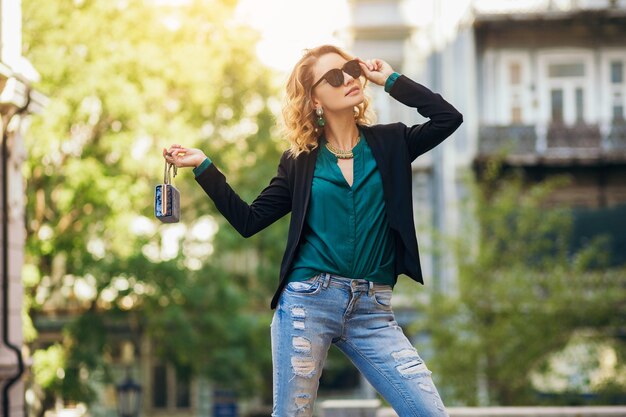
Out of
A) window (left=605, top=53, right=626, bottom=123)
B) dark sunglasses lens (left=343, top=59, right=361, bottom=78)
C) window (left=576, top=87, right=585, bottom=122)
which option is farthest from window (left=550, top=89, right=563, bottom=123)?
dark sunglasses lens (left=343, top=59, right=361, bottom=78)

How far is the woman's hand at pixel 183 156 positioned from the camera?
3984 mm

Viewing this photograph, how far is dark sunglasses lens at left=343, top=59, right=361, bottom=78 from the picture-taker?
13.3 ft

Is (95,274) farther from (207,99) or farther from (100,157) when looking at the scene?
(207,99)

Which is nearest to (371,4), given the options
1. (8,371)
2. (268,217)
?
(8,371)

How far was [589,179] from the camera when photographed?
2388 cm

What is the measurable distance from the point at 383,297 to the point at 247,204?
23.7 inches

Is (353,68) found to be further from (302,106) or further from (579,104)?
(579,104)

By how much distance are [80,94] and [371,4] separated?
995 cm

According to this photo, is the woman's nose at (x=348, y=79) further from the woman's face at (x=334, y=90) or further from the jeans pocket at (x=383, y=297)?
the jeans pocket at (x=383, y=297)

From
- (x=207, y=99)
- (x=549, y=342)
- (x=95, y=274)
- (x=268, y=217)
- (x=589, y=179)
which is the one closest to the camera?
(x=268, y=217)

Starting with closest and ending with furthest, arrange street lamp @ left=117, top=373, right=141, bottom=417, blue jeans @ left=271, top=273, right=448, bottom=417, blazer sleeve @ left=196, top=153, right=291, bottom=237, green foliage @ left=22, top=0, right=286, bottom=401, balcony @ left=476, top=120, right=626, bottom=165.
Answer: blue jeans @ left=271, top=273, right=448, bottom=417, blazer sleeve @ left=196, top=153, right=291, bottom=237, green foliage @ left=22, top=0, right=286, bottom=401, street lamp @ left=117, top=373, right=141, bottom=417, balcony @ left=476, top=120, right=626, bottom=165

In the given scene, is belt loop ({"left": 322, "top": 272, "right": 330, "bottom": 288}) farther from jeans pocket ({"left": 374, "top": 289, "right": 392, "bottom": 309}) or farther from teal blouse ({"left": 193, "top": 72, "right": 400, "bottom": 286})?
jeans pocket ({"left": 374, "top": 289, "right": 392, "bottom": 309})

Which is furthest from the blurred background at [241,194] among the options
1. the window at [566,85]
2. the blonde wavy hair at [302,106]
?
the blonde wavy hair at [302,106]

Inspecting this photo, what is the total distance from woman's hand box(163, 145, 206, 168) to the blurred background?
29.0 feet
